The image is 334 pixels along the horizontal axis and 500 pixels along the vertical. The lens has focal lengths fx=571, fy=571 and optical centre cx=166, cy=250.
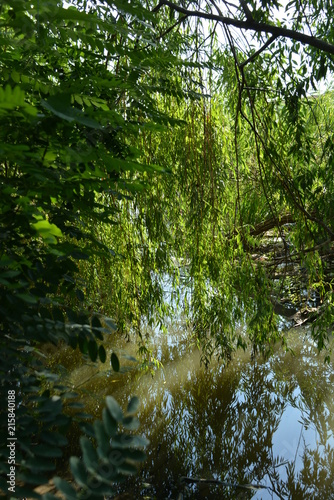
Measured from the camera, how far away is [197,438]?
2736 millimetres

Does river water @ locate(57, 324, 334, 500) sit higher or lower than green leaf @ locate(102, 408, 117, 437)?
higher

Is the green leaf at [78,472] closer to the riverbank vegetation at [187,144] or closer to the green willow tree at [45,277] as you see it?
the green willow tree at [45,277]

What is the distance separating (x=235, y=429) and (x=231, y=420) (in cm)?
10

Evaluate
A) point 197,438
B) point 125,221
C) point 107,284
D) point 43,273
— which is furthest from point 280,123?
point 43,273

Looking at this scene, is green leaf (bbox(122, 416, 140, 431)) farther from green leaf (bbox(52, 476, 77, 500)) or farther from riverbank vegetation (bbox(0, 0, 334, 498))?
riverbank vegetation (bbox(0, 0, 334, 498))

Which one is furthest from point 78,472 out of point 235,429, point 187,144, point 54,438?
point 235,429

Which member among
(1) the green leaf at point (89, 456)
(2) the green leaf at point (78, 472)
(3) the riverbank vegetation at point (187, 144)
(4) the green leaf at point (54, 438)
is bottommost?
(2) the green leaf at point (78, 472)

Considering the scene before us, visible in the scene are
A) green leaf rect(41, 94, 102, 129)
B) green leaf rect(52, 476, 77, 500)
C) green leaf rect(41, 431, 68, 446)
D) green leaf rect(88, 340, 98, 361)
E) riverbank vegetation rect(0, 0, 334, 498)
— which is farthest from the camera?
riverbank vegetation rect(0, 0, 334, 498)

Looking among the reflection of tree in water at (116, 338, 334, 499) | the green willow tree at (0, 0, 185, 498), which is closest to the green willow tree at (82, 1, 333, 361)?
the reflection of tree in water at (116, 338, 334, 499)

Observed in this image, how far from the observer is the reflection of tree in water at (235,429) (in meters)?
2.34

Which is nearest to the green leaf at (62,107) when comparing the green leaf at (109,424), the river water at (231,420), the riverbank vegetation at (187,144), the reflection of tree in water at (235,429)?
the riverbank vegetation at (187,144)

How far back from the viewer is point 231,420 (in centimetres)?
296

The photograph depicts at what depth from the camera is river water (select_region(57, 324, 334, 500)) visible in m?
2.32

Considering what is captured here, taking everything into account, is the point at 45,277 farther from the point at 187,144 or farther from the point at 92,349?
the point at 187,144
